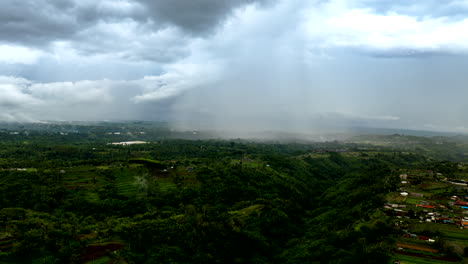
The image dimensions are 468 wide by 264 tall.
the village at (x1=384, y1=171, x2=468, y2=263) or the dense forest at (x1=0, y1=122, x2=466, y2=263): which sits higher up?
the village at (x1=384, y1=171, x2=468, y2=263)

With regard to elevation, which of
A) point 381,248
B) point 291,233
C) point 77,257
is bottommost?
point 291,233

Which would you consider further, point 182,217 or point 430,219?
point 182,217

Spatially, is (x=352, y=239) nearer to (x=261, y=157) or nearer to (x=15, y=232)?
(x=15, y=232)

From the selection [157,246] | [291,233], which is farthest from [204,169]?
[157,246]

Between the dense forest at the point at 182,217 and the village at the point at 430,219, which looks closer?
the village at the point at 430,219

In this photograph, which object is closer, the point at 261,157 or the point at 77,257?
the point at 77,257

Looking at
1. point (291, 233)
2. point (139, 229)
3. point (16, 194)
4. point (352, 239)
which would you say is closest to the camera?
point (352, 239)

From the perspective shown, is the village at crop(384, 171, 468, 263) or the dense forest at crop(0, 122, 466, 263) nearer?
the village at crop(384, 171, 468, 263)

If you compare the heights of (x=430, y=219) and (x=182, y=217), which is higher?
(x=430, y=219)
